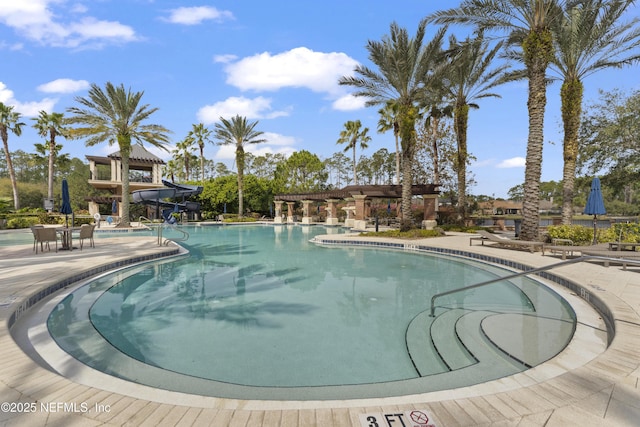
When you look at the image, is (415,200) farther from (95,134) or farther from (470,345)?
(470,345)

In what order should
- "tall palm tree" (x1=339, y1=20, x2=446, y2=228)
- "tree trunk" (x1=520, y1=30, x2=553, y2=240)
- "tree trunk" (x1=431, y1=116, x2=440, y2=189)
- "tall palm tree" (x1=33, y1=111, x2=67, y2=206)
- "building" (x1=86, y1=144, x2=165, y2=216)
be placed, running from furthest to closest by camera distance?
"building" (x1=86, y1=144, x2=165, y2=216) → "tall palm tree" (x1=33, y1=111, x2=67, y2=206) → "tree trunk" (x1=431, y1=116, x2=440, y2=189) → "tall palm tree" (x1=339, y1=20, x2=446, y2=228) → "tree trunk" (x1=520, y1=30, x2=553, y2=240)

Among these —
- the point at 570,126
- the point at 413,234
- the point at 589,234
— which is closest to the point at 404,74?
the point at 413,234

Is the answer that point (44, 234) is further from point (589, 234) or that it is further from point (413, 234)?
point (589, 234)

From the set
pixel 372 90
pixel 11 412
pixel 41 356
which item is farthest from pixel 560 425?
pixel 372 90

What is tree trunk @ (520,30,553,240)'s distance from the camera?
12.7m

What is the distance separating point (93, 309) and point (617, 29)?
938 inches

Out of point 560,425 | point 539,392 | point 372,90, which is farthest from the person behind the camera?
point 372,90

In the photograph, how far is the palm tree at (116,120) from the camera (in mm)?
22344

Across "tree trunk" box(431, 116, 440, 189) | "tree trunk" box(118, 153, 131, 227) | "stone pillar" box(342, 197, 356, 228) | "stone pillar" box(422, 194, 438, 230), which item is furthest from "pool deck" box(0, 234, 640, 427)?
"stone pillar" box(342, 197, 356, 228)

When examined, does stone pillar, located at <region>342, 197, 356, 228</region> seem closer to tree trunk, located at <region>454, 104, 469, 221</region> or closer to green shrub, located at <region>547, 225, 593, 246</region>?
tree trunk, located at <region>454, 104, 469, 221</region>

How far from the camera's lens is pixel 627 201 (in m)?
58.6

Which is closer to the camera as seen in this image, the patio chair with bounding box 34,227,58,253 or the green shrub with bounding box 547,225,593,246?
the patio chair with bounding box 34,227,58,253

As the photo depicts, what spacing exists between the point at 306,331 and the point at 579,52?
1976 centimetres

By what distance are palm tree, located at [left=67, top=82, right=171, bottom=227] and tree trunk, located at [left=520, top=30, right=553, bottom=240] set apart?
2377 cm
